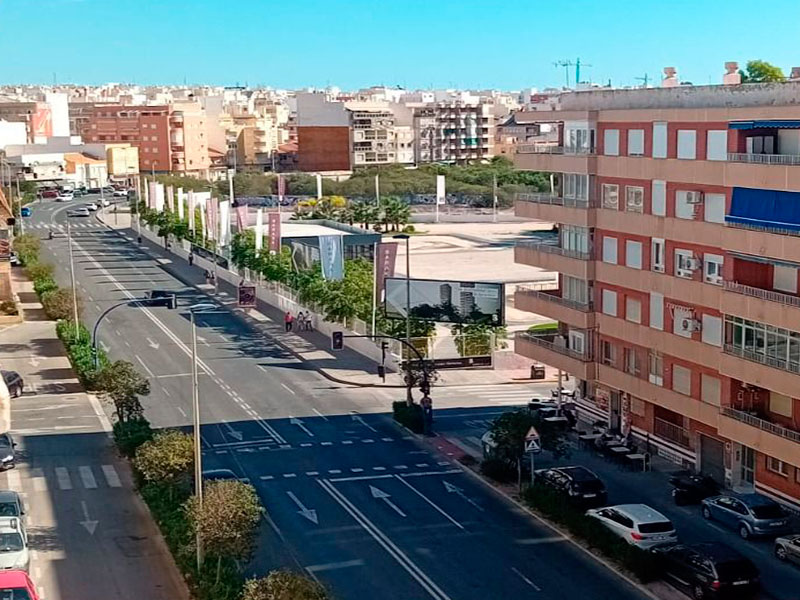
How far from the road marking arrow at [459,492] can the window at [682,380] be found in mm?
8013

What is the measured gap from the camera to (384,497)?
38156mm

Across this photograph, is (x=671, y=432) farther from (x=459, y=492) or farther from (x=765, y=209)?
(x=765, y=209)

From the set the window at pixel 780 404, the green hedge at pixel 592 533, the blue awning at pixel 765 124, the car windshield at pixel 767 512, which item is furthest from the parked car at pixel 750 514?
the blue awning at pixel 765 124

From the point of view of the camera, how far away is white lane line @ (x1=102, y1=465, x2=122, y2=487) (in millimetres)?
40188

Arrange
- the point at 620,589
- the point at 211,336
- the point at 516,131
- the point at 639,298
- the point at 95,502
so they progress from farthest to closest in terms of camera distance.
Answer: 1. the point at 516,131
2. the point at 211,336
3. the point at 639,298
4. the point at 95,502
5. the point at 620,589

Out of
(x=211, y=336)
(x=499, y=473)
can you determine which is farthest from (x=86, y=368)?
(x=499, y=473)

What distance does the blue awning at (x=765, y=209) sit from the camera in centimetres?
3400

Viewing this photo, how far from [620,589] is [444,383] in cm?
2745

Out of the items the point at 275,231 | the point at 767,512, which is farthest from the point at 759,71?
the point at 767,512

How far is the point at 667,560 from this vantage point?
30.0m

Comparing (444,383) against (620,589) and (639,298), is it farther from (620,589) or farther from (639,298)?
(620,589)

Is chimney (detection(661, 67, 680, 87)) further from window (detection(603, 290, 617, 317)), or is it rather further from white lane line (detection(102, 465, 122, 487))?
white lane line (detection(102, 465, 122, 487))

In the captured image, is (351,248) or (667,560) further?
(351,248)

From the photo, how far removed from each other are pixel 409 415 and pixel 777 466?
15.1 m
